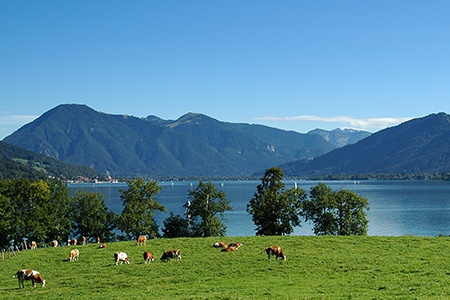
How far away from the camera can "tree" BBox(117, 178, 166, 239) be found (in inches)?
2320

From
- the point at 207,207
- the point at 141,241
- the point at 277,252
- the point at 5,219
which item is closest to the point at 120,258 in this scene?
the point at 141,241

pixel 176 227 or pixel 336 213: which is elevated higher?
pixel 336 213

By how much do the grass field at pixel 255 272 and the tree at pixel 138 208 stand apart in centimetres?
1901

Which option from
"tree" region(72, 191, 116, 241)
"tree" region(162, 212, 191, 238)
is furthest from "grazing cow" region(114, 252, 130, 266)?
"tree" region(162, 212, 191, 238)

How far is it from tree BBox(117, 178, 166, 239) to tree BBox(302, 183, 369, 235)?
17966 millimetres

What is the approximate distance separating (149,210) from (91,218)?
32.6 ft

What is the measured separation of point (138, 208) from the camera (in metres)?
59.5

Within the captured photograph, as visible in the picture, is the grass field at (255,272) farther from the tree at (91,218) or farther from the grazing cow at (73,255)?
the tree at (91,218)

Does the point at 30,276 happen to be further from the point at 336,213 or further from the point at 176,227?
the point at 176,227

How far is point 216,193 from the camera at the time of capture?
6378 centimetres

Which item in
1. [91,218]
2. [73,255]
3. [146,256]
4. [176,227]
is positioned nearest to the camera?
[146,256]

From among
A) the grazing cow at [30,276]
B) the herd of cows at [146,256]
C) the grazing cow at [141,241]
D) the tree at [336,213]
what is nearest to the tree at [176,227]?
the tree at [336,213]

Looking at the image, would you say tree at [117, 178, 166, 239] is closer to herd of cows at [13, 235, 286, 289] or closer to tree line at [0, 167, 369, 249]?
tree line at [0, 167, 369, 249]

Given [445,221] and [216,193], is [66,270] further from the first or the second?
[445,221]
